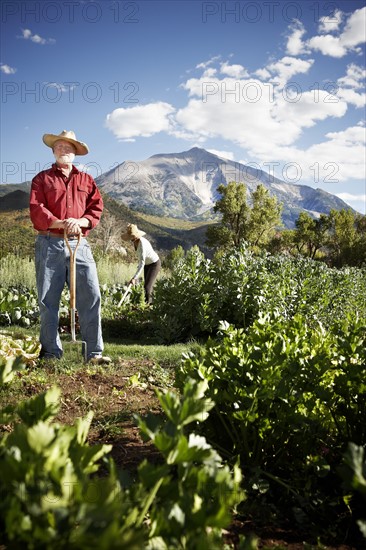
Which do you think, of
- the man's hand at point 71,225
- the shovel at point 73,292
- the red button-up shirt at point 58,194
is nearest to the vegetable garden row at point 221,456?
the shovel at point 73,292

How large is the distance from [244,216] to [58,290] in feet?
127

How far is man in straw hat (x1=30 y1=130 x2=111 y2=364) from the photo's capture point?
4.34m

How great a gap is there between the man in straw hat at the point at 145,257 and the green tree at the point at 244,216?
30808 millimetres

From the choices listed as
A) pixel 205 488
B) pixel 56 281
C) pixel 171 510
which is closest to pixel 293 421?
pixel 205 488

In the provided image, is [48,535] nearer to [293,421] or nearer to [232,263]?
[293,421]

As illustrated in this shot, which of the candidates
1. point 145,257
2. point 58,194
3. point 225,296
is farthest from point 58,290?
point 145,257

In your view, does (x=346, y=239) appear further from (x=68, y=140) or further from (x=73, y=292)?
(x=73, y=292)

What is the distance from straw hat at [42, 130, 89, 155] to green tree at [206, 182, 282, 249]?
34.4m

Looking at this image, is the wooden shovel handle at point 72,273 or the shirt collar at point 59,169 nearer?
the wooden shovel handle at point 72,273

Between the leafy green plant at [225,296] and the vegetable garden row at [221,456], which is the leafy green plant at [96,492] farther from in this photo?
the leafy green plant at [225,296]

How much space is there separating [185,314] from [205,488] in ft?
17.8

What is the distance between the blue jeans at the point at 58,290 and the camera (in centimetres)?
436

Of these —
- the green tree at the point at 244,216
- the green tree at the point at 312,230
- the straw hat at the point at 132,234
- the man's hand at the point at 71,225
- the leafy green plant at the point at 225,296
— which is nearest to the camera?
the man's hand at the point at 71,225

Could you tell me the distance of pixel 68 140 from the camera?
4.61 m
